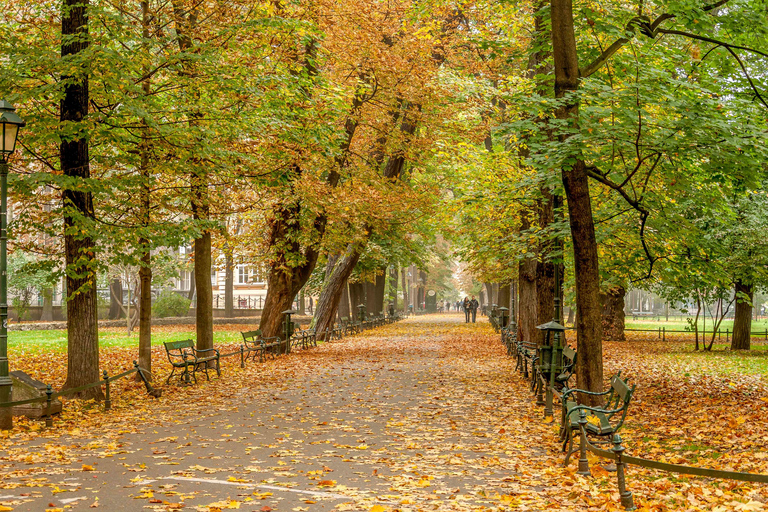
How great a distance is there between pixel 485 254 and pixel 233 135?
10.0 meters

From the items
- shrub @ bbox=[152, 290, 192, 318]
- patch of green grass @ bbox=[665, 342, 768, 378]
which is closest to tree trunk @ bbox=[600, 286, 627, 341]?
patch of green grass @ bbox=[665, 342, 768, 378]

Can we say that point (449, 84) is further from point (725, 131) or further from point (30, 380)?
point (30, 380)

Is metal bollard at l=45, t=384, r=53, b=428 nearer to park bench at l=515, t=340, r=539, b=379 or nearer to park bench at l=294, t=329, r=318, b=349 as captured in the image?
park bench at l=515, t=340, r=539, b=379

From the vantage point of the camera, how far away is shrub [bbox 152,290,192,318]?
1673 inches

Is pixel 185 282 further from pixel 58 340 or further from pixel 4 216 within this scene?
pixel 4 216

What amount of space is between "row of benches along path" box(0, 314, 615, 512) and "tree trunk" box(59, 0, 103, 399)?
162 cm

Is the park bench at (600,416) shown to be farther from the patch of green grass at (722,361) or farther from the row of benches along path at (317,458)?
the patch of green grass at (722,361)

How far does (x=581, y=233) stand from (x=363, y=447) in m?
4.62

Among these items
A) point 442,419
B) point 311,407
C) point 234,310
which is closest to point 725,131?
point 442,419

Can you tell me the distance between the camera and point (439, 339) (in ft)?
109

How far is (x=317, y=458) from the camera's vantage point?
8594mm

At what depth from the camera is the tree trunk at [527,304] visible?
2164 cm

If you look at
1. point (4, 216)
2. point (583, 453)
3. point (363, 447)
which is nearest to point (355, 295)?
point (4, 216)

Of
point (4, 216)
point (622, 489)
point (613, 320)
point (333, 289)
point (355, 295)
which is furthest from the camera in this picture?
point (355, 295)
